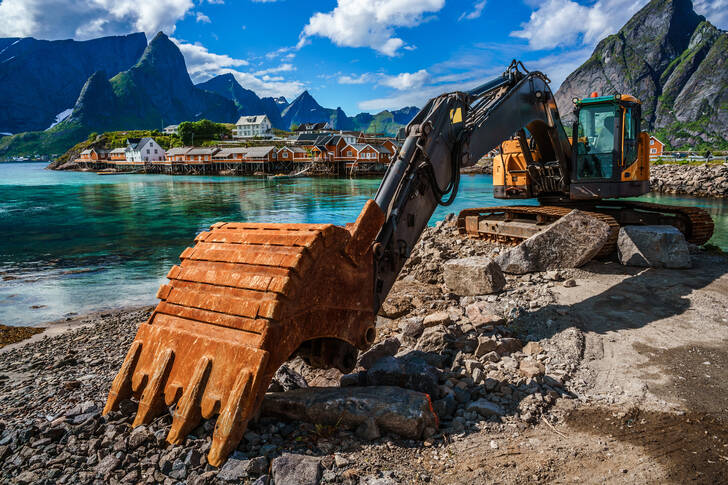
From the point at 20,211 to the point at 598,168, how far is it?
3887 cm

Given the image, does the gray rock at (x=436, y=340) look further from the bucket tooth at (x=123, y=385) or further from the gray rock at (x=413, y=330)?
the bucket tooth at (x=123, y=385)

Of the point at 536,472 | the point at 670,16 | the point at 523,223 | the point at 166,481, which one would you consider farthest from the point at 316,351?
the point at 670,16

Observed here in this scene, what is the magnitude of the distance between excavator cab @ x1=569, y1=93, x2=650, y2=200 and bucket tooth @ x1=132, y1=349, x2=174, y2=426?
29.3 ft

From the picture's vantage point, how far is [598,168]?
30.2ft

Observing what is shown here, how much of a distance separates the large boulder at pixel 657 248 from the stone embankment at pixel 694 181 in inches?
1325

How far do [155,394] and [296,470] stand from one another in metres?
1.30

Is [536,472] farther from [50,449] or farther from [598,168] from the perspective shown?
[598,168]

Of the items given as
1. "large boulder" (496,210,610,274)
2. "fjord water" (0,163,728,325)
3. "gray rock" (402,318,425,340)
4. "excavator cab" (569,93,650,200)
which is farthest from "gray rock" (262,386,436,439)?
"fjord water" (0,163,728,325)

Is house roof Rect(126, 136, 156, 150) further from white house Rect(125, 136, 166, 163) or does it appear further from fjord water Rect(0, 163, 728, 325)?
fjord water Rect(0, 163, 728, 325)

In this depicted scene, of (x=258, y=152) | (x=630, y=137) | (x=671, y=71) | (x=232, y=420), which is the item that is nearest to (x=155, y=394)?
(x=232, y=420)

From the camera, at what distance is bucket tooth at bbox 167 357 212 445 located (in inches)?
120

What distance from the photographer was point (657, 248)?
8.10 m

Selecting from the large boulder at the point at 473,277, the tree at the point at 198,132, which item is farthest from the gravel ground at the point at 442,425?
the tree at the point at 198,132

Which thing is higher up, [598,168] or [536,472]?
[598,168]
